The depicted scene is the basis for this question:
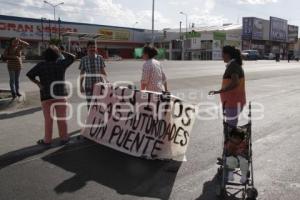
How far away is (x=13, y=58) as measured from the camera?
11898 mm

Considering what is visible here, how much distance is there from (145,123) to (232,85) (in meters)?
1.67

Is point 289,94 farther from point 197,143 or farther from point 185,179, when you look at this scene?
point 185,179

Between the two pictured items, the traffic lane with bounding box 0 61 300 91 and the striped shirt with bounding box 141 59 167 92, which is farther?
the traffic lane with bounding box 0 61 300 91

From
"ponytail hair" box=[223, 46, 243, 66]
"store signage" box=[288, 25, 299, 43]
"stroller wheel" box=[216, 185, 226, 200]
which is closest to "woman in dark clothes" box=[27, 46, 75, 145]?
"ponytail hair" box=[223, 46, 243, 66]

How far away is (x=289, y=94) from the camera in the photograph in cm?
1697

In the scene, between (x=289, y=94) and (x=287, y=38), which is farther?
(x=287, y=38)

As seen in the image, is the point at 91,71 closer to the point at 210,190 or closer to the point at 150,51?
the point at 150,51

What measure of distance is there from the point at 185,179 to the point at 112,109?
7.22ft

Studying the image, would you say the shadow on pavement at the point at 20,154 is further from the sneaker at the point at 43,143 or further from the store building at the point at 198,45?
the store building at the point at 198,45

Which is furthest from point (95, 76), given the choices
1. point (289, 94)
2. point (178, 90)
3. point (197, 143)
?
point (289, 94)

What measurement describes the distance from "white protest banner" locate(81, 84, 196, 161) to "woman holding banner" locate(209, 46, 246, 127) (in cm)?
84

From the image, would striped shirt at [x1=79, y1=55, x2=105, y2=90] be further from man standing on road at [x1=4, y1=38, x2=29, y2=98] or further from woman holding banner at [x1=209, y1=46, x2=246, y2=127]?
man standing on road at [x1=4, y1=38, x2=29, y2=98]

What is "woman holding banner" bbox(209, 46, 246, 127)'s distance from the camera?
19.7 ft

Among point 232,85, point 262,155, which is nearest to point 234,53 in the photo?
point 232,85
